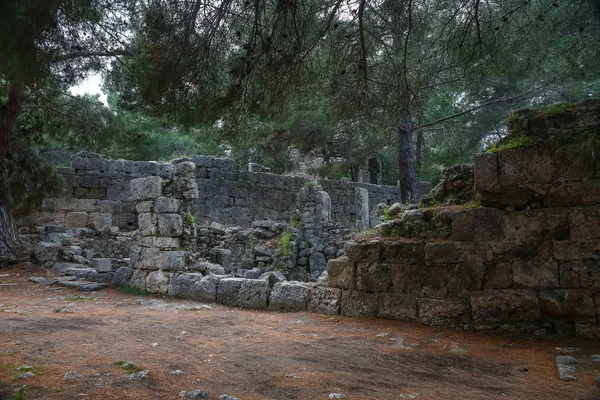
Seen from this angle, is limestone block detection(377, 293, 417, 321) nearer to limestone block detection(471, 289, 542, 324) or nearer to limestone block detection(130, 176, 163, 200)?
limestone block detection(471, 289, 542, 324)

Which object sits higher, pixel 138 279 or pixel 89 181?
pixel 89 181

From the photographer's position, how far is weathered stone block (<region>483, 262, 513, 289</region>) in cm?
586

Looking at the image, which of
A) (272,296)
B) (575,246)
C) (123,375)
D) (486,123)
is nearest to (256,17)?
(123,375)

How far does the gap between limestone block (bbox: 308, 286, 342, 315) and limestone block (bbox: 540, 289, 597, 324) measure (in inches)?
106

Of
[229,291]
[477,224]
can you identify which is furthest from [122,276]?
[477,224]

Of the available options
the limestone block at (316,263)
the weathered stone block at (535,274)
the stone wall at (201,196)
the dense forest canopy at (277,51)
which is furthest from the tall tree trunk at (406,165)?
the weathered stone block at (535,274)

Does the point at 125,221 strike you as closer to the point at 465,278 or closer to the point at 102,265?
the point at 102,265

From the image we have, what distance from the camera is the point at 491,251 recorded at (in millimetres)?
5984

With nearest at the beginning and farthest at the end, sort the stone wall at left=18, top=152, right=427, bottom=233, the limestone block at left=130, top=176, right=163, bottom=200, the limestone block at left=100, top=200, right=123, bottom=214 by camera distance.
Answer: the limestone block at left=130, top=176, right=163, bottom=200
the stone wall at left=18, top=152, right=427, bottom=233
the limestone block at left=100, top=200, right=123, bottom=214

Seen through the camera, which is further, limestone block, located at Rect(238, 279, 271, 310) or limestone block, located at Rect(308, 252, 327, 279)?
limestone block, located at Rect(308, 252, 327, 279)

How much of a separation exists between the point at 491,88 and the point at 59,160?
2001 centimetres

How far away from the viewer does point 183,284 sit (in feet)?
31.4

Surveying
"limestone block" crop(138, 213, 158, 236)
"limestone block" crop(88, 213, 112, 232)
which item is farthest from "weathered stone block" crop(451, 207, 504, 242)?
"limestone block" crop(88, 213, 112, 232)

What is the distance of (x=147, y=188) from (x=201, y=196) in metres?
6.66
